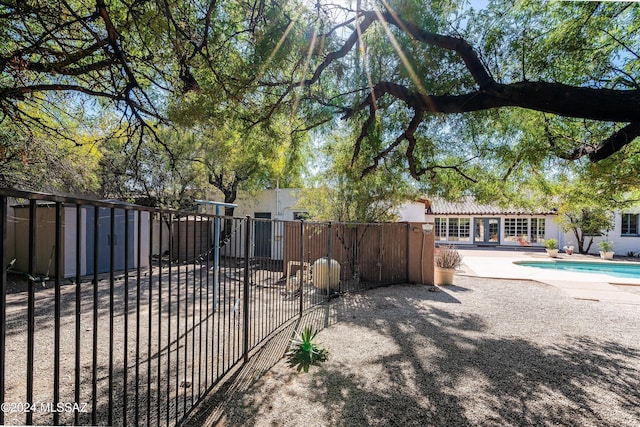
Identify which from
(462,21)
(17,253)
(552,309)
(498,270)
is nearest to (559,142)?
(462,21)

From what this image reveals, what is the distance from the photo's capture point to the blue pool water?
12711mm

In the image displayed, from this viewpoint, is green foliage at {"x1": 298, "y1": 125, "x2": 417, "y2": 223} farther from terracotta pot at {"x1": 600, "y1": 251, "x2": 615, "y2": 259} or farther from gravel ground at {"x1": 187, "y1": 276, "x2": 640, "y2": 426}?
terracotta pot at {"x1": 600, "y1": 251, "x2": 615, "y2": 259}

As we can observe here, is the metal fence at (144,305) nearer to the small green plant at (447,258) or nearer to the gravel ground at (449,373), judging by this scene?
the gravel ground at (449,373)

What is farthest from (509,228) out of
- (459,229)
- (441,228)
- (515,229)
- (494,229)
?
(441,228)

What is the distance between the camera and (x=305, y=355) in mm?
3764

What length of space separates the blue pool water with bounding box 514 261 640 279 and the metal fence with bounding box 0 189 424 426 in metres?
9.45

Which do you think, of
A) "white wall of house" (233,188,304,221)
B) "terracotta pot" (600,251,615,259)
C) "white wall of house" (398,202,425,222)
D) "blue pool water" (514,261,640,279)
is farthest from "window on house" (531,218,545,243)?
"white wall of house" (233,188,304,221)

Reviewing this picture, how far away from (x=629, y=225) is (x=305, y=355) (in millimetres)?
22891

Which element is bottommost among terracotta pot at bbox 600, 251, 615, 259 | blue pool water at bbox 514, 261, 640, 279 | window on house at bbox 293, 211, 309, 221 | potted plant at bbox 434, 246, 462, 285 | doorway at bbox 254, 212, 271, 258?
→ blue pool water at bbox 514, 261, 640, 279

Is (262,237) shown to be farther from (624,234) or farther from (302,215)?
(624,234)

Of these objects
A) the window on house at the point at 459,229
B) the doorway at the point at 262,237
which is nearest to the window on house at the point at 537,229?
the window on house at the point at 459,229

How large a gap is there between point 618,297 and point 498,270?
14.1ft

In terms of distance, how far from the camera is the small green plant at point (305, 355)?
3647 mm

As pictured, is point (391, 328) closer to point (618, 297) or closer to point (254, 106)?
point (254, 106)
